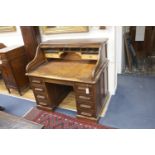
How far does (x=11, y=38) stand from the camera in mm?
3043

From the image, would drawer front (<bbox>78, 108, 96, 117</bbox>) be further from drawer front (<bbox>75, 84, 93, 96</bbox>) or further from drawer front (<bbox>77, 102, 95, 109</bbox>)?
drawer front (<bbox>75, 84, 93, 96</bbox>)

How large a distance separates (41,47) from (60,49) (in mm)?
301

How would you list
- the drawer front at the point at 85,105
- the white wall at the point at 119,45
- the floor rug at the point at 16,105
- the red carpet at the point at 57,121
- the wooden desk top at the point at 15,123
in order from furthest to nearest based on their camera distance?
1. the white wall at the point at 119,45
2. the floor rug at the point at 16,105
3. the red carpet at the point at 57,121
4. the drawer front at the point at 85,105
5. the wooden desk top at the point at 15,123

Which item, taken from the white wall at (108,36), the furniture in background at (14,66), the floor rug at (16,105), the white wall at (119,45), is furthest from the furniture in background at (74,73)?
the white wall at (119,45)

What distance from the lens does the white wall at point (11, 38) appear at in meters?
2.94

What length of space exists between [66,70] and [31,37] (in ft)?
3.16

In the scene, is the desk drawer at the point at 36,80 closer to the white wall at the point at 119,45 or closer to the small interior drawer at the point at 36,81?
the small interior drawer at the point at 36,81

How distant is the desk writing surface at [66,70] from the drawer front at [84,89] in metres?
0.08

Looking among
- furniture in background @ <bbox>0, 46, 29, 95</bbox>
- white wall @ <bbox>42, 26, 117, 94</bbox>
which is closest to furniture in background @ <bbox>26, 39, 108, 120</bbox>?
white wall @ <bbox>42, 26, 117, 94</bbox>

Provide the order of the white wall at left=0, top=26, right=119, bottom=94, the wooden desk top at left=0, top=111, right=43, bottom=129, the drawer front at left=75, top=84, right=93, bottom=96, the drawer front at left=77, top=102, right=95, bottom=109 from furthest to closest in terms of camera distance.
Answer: the white wall at left=0, top=26, right=119, bottom=94 → the drawer front at left=77, top=102, right=95, bottom=109 → the drawer front at left=75, top=84, right=93, bottom=96 → the wooden desk top at left=0, top=111, right=43, bottom=129

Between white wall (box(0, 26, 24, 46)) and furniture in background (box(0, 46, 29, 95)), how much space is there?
0.26 m

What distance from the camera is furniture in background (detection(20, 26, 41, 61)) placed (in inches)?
99.1

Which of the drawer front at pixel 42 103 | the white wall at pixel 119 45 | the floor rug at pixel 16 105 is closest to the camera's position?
the drawer front at pixel 42 103

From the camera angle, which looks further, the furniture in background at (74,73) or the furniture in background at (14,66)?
the furniture in background at (14,66)
